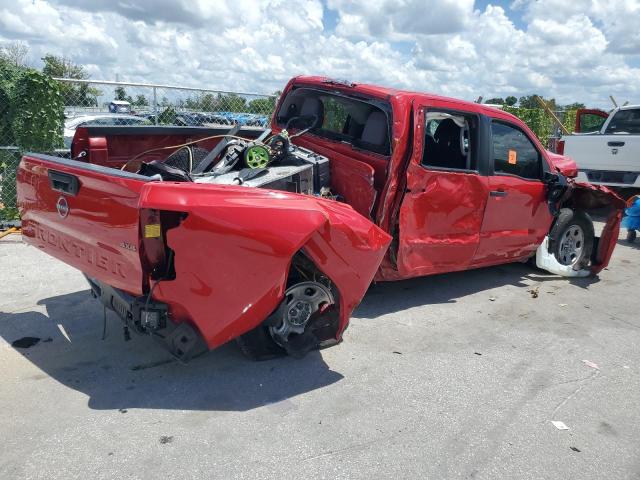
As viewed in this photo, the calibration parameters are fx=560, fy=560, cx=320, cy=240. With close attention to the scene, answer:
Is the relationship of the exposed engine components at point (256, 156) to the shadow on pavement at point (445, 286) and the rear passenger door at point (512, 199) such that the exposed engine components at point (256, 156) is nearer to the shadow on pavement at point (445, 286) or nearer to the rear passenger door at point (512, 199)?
the shadow on pavement at point (445, 286)

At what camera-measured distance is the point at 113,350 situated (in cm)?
414

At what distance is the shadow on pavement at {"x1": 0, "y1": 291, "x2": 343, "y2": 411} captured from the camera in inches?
138

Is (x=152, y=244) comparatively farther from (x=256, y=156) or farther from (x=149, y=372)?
(x=256, y=156)

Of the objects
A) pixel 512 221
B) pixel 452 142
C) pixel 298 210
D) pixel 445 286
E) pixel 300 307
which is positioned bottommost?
pixel 445 286

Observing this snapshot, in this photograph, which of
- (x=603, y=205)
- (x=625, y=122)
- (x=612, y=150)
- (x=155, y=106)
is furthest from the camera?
(x=625, y=122)

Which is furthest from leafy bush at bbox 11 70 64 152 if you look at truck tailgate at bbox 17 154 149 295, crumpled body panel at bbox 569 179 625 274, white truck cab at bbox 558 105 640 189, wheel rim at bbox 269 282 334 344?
white truck cab at bbox 558 105 640 189

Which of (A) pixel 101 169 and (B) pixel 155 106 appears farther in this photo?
(B) pixel 155 106

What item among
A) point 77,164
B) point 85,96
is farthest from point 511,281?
point 85,96

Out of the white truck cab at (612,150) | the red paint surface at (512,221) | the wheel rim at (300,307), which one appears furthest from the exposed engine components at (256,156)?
the white truck cab at (612,150)

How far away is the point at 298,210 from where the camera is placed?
11.0 ft

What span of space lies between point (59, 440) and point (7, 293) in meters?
2.73

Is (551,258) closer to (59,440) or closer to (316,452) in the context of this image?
(316,452)

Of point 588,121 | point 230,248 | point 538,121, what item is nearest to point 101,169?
point 230,248

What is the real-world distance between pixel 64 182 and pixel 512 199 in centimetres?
414
